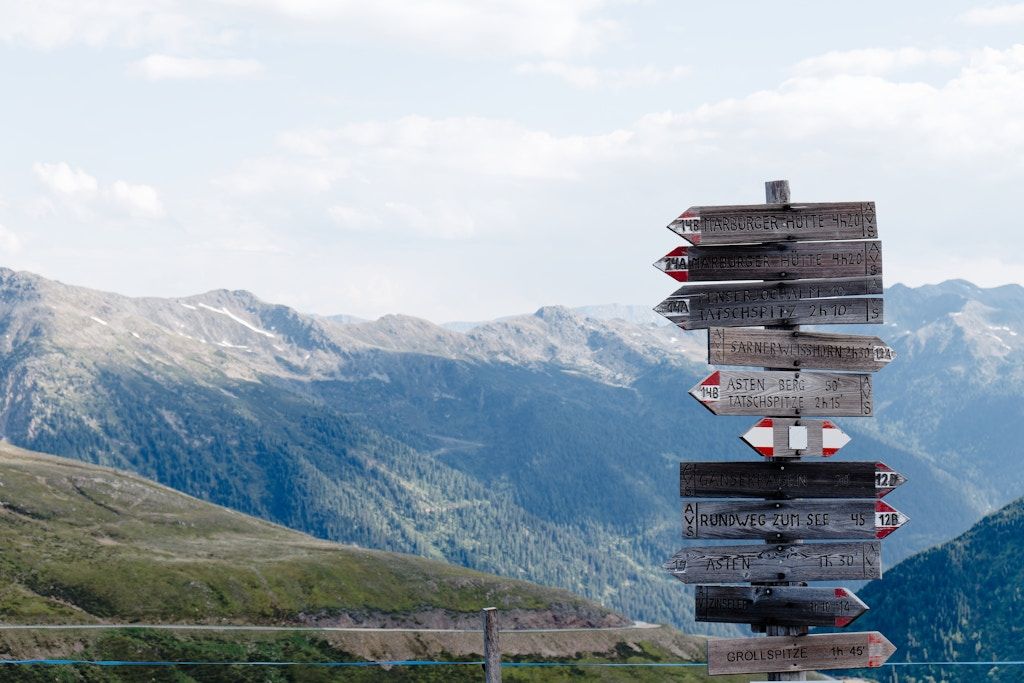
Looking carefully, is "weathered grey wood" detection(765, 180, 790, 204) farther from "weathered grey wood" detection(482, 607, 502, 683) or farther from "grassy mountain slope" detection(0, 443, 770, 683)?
"grassy mountain slope" detection(0, 443, 770, 683)

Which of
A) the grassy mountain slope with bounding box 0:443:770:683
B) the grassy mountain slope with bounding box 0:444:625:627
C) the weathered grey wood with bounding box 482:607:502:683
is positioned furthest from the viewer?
the grassy mountain slope with bounding box 0:444:625:627

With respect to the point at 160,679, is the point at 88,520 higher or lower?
higher

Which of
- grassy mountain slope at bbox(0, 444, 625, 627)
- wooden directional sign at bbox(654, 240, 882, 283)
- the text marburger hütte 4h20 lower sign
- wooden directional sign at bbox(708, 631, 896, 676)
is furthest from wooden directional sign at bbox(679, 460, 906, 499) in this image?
grassy mountain slope at bbox(0, 444, 625, 627)

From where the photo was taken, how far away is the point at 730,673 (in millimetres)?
19359

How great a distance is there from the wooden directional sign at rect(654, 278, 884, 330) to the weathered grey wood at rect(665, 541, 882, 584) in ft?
12.9

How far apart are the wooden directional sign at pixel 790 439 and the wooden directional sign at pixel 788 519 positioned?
2.89 feet

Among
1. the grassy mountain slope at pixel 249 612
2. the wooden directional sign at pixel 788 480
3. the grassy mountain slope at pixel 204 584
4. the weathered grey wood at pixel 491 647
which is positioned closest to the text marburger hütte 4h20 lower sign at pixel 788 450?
the wooden directional sign at pixel 788 480

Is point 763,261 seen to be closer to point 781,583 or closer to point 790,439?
point 790,439

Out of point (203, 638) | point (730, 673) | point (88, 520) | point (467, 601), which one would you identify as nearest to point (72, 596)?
point (203, 638)

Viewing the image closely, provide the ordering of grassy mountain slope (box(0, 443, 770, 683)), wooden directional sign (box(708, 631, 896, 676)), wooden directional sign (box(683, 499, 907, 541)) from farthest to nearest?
grassy mountain slope (box(0, 443, 770, 683)), wooden directional sign (box(683, 499, 907, 541)), wooden directional sign (box(708, 631, 896, 676))

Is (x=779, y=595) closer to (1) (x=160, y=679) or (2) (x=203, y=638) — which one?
(1) (x=160, y=679)

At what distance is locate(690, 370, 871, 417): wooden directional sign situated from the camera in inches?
758

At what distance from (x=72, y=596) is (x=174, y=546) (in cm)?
4428

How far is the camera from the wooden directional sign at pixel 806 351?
65.0 ft
